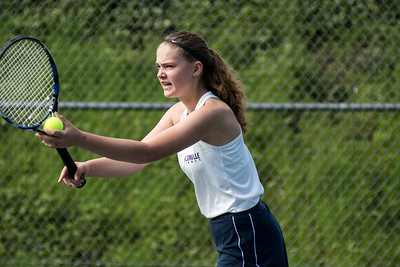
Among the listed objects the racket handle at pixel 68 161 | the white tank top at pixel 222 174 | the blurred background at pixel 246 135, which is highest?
the racket handle at pixel 68 161

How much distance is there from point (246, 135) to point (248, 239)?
2.51 m

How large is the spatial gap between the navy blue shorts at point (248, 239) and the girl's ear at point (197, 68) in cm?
60

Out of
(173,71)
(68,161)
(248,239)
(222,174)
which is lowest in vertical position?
(248,239)

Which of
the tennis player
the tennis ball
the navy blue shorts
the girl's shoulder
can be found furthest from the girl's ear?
the tennis ball

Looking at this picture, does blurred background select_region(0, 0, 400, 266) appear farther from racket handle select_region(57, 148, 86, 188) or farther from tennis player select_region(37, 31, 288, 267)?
racket handle select_region(57, 148, 86, 188)

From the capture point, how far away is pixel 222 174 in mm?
2582

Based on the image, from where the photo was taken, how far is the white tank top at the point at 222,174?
8.44 feet

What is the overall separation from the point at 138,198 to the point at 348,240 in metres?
1.66

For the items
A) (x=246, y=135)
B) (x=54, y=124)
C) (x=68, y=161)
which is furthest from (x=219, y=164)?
(x=246, y=135)

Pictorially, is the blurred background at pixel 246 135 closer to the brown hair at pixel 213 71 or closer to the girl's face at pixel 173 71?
the brown hair at pixel 213 71

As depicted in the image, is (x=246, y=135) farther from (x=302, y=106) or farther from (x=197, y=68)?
(x=197, y=68)

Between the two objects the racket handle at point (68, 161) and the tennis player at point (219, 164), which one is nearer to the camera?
the racket handle at point (68, 161)

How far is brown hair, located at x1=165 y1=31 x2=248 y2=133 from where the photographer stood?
2596 mm

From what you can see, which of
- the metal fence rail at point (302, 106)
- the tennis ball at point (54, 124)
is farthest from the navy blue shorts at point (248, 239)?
the metal fence rail at point (302, 106)
